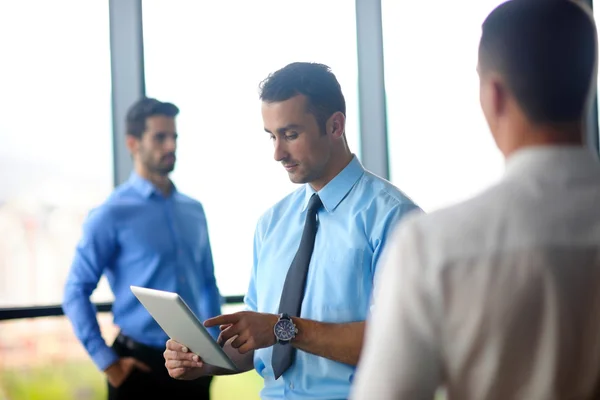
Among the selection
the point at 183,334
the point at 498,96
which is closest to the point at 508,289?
the point at 498,96

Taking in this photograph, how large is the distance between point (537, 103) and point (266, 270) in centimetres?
144

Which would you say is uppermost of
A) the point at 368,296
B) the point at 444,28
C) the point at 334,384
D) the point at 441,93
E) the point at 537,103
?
the point at 444,28

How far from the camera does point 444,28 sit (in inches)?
175

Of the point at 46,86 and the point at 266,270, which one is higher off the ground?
the point at 46,86

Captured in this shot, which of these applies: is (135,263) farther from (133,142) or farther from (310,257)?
(310,257)

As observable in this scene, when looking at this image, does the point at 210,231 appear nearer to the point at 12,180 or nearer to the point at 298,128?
the point at 12,180

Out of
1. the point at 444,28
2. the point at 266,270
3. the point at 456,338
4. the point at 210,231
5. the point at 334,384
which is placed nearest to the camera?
the point at 456,338

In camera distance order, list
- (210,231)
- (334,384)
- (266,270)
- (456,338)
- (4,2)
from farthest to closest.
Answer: (210,231) < (4,2) < (266,270) < (334,384) < (456,338)

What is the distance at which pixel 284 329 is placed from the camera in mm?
2020

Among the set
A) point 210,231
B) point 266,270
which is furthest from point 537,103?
point 210,231

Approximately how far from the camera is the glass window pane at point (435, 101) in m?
4.44

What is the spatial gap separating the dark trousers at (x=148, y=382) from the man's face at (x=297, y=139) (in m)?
1.47

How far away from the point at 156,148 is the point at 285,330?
190 centimetres

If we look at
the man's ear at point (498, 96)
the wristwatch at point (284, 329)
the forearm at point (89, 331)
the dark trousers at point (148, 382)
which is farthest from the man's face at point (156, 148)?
the man's ear at point (498, 96)
